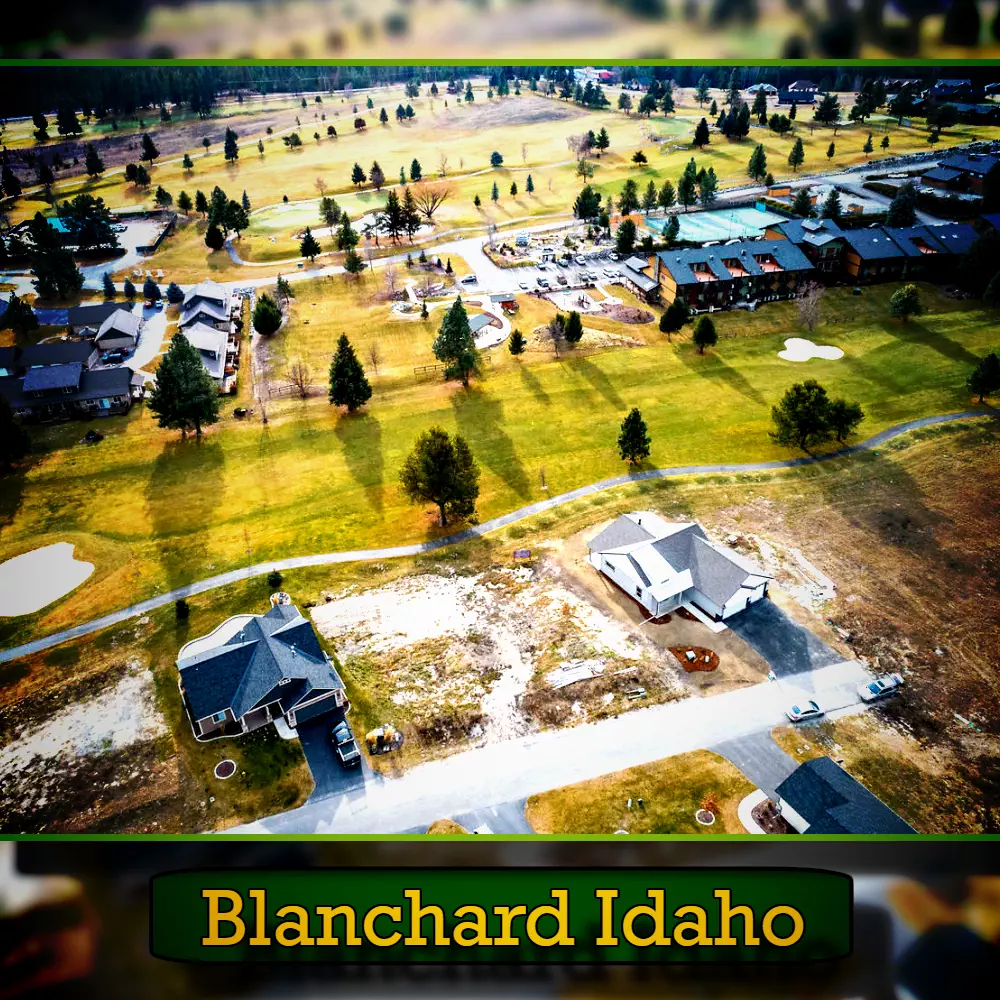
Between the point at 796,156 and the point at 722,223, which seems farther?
the point at 796,156

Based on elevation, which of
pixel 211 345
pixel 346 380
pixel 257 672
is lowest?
pixel 257 672

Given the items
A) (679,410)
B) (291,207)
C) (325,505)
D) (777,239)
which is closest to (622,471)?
(679,410)

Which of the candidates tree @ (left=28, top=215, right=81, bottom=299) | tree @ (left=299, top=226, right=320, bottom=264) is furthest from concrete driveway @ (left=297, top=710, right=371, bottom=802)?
tree @ (left=299, top=226, right=320, bottom=264)

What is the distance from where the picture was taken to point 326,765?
24.9m

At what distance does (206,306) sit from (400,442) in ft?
83.7

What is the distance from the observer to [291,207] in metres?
82.1

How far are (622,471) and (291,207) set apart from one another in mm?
60778

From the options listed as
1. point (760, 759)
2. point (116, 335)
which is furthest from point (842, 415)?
point (116, 335)

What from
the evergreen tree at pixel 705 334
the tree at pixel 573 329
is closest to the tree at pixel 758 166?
the evergreen tree at pixel 705 334

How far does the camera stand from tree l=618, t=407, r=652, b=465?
38.9 m

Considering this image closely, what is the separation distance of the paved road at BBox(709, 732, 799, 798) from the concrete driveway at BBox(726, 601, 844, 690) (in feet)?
10.9

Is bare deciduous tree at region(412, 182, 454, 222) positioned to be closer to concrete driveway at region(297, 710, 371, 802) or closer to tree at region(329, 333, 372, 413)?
tree at region(329, 333, 372, 413)

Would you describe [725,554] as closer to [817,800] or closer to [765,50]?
[817,800]

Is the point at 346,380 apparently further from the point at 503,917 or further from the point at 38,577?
the point at 503,917
